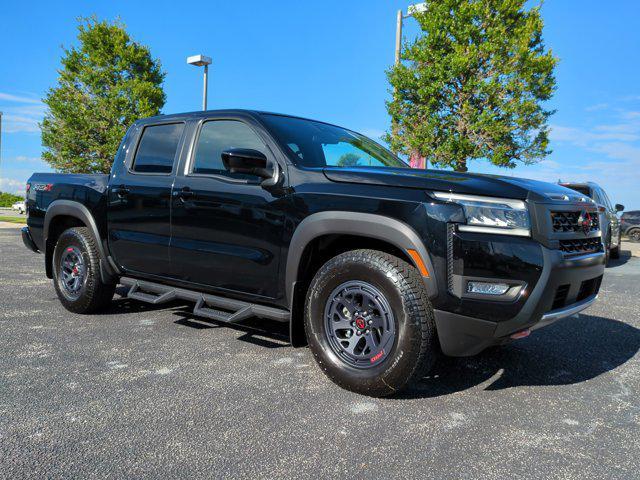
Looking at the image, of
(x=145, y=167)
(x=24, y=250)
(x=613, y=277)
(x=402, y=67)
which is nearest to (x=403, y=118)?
(x=402, y=67)

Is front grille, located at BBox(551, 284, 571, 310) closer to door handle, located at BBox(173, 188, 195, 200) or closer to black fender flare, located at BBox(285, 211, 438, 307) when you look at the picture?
black fender flare, located at BBox(285, 211, 438, 307)

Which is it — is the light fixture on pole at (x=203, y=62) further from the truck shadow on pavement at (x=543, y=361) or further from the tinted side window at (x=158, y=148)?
the truck shadow on pavement at (x=543, y=361)

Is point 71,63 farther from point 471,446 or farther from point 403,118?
point 471,446

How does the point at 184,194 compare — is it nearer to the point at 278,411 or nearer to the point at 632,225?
the point at 278,411

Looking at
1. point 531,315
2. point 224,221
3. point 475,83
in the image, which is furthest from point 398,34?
point 531,315

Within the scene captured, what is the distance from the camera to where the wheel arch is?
2.74 m

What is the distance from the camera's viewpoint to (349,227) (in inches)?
117

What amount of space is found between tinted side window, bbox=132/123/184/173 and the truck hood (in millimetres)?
1624

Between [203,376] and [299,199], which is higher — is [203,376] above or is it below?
below

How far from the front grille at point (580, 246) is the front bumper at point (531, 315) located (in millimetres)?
59

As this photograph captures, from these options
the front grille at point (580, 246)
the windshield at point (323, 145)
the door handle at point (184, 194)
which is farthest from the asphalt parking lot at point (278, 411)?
the windshield at point (323, 145)

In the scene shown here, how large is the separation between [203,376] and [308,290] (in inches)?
35.2

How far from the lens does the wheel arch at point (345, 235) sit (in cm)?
274

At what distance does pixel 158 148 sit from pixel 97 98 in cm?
2015
